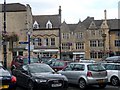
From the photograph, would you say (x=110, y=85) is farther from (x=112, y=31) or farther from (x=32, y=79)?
(x=112, y=31)

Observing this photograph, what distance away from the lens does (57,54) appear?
73.9m

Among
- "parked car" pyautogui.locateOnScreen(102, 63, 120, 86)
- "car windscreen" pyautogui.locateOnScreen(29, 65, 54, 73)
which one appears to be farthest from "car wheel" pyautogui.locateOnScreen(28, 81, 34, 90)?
"parked car" pyautogui.locateOnScreen(102, 63, 120, 86)

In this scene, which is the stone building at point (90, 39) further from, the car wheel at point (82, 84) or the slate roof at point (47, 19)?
the car wheel at point (82, 84)

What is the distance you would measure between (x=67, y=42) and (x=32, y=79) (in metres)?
63.2

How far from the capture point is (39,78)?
45.3 ft

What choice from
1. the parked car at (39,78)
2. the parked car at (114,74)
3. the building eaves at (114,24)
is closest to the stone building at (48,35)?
the building eaves at (114,24)

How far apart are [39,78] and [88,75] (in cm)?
343

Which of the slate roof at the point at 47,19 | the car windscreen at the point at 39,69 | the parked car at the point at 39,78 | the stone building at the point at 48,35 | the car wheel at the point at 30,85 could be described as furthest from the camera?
the slate roof at the point at 47,19

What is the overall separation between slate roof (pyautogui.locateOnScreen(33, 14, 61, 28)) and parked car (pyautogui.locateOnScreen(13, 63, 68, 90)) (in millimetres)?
58800

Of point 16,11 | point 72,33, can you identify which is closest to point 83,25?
point 72,33

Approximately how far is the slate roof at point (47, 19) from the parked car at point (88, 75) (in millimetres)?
57428

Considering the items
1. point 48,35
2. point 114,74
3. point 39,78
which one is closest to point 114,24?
point 48,35

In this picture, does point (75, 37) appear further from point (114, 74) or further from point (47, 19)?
point (114, 74)

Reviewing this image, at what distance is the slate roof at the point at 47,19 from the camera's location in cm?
7438
